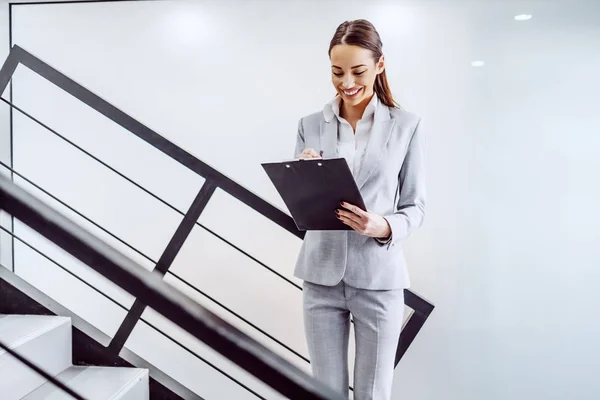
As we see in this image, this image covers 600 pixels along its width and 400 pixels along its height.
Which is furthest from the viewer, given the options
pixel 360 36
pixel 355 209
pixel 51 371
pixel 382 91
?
pixel 51 371

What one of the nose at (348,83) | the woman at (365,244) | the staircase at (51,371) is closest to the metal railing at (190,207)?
the staircase at (51,371)

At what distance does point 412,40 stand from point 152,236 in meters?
1.55

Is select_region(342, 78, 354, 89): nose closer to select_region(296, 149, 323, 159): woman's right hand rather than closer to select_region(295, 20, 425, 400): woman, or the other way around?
select_region(295, 20, 425, 400): woman

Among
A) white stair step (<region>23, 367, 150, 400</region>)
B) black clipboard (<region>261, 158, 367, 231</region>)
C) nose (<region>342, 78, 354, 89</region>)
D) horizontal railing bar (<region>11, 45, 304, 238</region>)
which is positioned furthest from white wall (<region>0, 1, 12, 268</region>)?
nose (<region>342, 78, 354, 89</region>)

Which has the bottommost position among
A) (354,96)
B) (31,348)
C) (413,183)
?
(31,348)

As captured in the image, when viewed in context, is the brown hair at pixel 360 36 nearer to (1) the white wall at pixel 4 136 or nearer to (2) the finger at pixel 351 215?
(2) the finger at pixel 351 215

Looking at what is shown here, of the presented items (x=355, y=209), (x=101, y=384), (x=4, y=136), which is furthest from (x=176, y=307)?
(x=4, y=136)

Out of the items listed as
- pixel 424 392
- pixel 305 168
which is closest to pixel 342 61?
pixel 305 168

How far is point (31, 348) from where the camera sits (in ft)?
4.93

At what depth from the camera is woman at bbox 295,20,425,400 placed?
1306 mm

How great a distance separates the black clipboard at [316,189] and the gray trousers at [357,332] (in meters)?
0.17

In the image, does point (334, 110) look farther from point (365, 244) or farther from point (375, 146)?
point (365, 244)

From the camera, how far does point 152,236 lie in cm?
258

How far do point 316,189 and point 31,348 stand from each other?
963 millimetres
